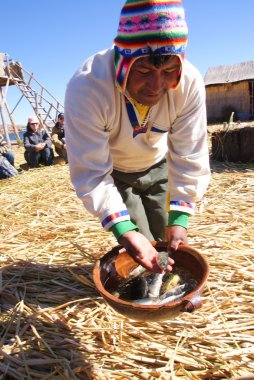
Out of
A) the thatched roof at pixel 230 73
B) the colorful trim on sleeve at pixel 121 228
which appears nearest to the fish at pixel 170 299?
the colorful trim on sleeve at pixel 121 228

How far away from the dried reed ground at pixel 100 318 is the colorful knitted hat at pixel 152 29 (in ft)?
4.02

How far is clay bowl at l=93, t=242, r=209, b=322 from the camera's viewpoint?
120 centimetres

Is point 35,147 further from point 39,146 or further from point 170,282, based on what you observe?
point 170,282

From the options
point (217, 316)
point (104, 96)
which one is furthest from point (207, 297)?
point (104, 96)

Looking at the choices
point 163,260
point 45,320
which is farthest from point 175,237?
point 45,320

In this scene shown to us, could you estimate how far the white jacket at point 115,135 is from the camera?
1.44m

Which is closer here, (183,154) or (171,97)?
(171,97)

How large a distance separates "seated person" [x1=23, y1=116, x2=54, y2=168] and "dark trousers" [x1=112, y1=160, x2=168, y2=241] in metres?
5.84

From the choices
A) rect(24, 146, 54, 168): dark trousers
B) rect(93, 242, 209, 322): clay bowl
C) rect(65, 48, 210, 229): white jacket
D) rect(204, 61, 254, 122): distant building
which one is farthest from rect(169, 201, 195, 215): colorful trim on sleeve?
rect(204, 61, 254, 122): distant building

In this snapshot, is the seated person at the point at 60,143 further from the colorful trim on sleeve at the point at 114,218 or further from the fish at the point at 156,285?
the colorful trim on sleeve at the point at 114,218

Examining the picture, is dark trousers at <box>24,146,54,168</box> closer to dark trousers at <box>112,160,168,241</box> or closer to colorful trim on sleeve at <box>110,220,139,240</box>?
dark trousers at <box>112,160,168,241</box>

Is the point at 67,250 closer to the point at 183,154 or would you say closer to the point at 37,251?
the point at 37,251

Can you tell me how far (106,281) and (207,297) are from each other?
0.68 m

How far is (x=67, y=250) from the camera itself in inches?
107
